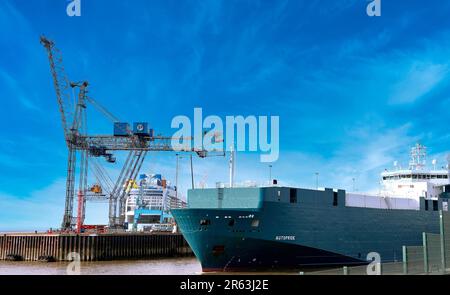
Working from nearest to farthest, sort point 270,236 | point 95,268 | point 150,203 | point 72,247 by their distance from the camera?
point 270,236, point 95,268, point 72,247, point 150,203

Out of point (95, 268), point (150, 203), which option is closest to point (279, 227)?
point (95, 268)

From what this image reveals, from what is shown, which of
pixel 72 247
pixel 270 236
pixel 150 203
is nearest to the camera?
pixel 270 236

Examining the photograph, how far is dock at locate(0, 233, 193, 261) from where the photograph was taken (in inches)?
1918

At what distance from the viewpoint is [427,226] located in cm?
4062

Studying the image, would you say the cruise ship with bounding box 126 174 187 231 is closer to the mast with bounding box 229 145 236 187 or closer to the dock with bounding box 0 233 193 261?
the dock with bounding box 0 233 193 261

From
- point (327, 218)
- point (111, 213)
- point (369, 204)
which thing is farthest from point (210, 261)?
point (111, 213)

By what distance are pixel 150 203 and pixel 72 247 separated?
39641 millimetres

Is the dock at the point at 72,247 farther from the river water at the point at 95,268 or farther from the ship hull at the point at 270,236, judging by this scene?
the ship hull at the point at 270,236

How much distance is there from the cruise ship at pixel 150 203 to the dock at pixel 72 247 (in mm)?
24824

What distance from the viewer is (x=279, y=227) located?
2908 centimetres

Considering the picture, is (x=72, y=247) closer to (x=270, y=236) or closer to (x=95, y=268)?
(x=95, y=268)

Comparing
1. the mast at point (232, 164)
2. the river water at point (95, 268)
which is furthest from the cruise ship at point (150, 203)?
the mast at point (232, 164)
